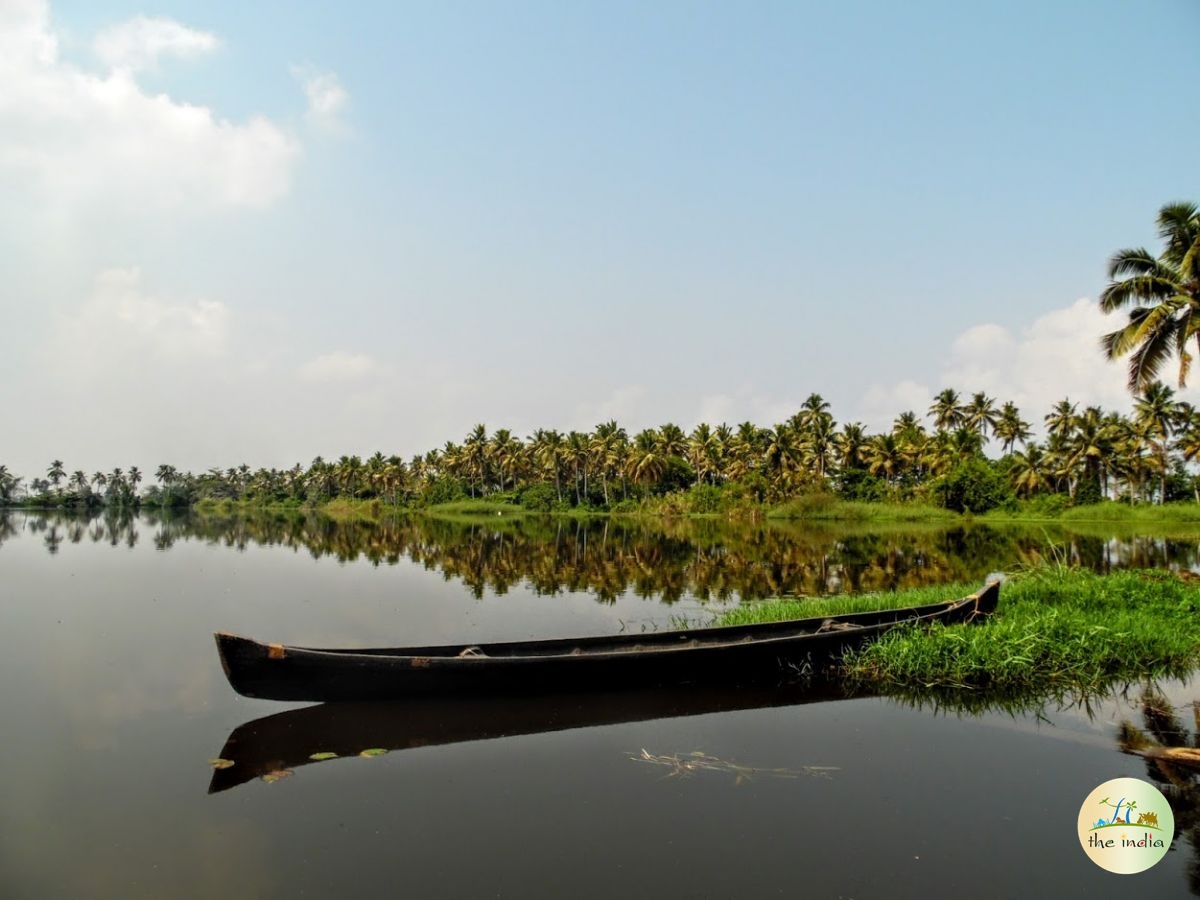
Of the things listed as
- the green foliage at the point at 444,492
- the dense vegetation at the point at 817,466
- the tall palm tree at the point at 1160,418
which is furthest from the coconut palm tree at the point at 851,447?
the green foliage at the point at 444,492

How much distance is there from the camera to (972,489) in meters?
58.4

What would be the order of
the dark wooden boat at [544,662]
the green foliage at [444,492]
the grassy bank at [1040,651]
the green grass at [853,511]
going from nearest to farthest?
the dark wooden boat at [544,662]
the grassy bank at [1040,651]
the green grass at [853,511]
the green foliage at [444,492]

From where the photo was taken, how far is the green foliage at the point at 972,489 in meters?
57.9

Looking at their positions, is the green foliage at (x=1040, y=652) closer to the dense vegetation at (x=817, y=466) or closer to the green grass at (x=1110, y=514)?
the dense vegetation at (x=817, y=466)

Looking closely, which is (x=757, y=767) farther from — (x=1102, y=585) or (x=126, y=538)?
(x=126, y=538)

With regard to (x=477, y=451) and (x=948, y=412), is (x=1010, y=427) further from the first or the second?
(x=477, y=451)

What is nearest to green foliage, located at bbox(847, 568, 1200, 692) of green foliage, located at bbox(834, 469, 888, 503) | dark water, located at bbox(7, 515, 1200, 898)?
dark water, located at bbox(7, 515, 1200, 898)

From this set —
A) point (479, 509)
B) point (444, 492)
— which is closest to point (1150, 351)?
point (479, 509)

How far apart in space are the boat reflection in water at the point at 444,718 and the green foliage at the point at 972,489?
2163 inches

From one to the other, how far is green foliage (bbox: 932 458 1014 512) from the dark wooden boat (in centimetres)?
5217

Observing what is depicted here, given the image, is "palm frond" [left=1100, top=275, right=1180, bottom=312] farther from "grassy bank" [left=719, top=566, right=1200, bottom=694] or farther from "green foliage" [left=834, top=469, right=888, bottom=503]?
"green foliage" [left=834, top=469, right=888, bottom=503]

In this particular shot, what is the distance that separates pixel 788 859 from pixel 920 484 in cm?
6476

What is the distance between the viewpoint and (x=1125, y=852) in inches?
221

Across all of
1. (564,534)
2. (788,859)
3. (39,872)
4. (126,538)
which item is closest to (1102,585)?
(788,859)
